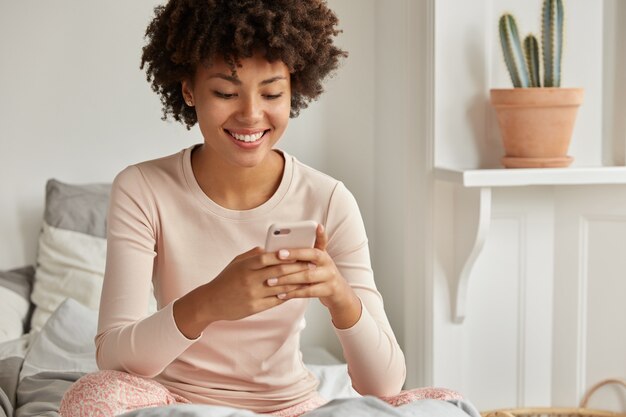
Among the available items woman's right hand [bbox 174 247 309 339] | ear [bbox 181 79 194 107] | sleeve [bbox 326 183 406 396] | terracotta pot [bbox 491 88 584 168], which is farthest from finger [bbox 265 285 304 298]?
terracotta pot [bbox 491 88 584 168]

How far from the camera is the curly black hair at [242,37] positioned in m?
1.33

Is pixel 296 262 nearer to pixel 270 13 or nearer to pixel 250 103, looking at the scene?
pixel 250 103

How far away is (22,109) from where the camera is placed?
8.70ft

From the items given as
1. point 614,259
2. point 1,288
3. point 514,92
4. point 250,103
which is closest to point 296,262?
point 250,103

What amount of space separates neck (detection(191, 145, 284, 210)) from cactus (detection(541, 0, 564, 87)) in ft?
3.00

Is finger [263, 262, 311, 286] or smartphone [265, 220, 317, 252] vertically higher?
smartphone [265, 220, 317, 252]

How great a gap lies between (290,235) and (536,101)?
109 centimetres

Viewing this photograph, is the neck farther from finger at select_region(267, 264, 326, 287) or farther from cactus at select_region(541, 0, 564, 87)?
cactus at select_region(541, 0, 564, 87)

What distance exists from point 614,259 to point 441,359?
484 millimetres

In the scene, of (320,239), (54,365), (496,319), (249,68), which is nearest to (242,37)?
(249,68)

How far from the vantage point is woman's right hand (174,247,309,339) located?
1.20 metres

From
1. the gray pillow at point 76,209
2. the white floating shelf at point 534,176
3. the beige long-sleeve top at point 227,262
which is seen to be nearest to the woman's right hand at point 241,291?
the beige long-sleeve top at point 227,262

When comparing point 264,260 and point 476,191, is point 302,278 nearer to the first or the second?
point 264,260

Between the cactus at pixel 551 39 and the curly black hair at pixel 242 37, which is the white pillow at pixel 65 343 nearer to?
the curly black hair at pixel 242 37
